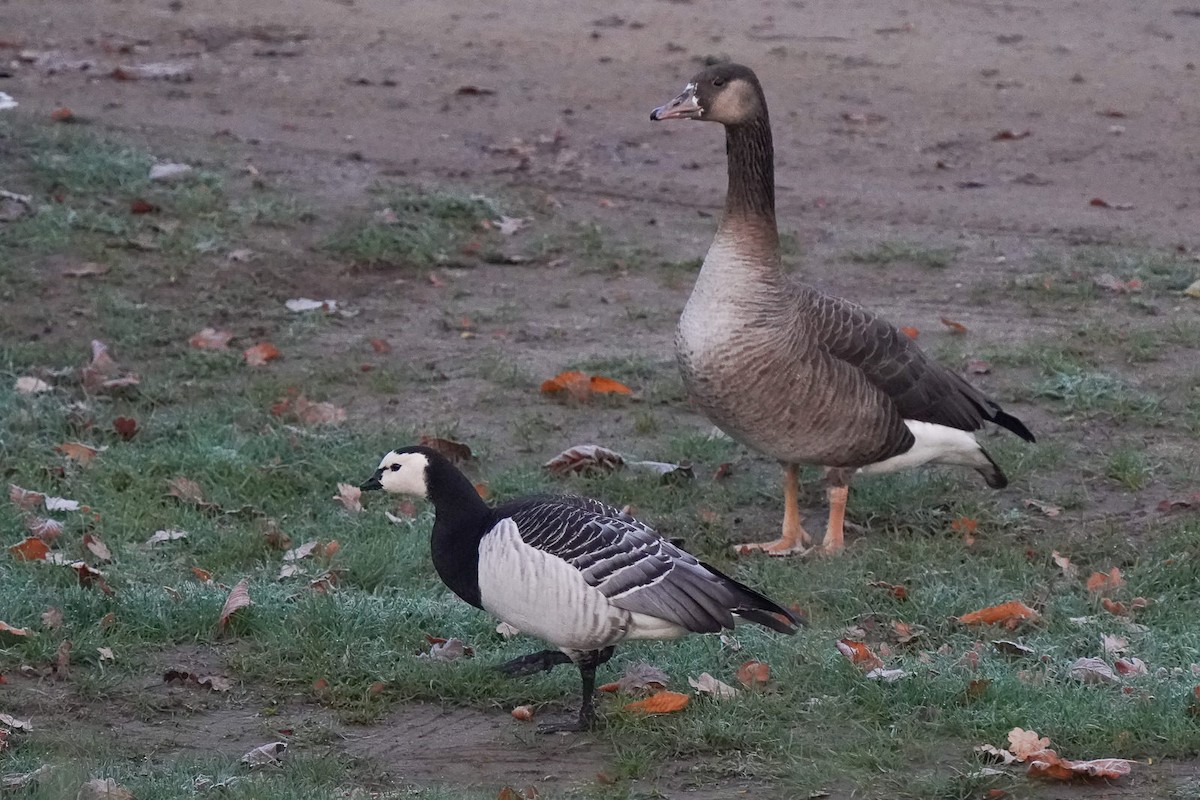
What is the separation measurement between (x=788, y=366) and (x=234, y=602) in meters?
2.22

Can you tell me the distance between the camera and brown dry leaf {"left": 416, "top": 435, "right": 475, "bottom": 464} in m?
6.94

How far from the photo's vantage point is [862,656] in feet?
16.4

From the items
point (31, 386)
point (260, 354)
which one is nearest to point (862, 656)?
point (260, 354)

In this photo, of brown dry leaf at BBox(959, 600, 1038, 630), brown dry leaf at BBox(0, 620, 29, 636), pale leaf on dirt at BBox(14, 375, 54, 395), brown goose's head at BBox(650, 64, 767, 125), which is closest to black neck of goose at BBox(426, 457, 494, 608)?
brown dry leaf at BBox(0, 620, 29, 636)

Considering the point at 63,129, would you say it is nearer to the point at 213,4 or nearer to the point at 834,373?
the point at 213,4

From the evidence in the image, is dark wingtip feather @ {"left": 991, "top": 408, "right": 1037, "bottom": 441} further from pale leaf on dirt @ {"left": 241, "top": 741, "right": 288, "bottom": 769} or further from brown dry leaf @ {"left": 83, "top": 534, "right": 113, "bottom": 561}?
brown dry leaf @ {"left": 83, "top": 534, "right": 113, "bottom": 561}

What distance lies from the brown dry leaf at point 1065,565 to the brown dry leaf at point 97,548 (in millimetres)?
3551

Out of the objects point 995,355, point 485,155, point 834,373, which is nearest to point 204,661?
point 834,373

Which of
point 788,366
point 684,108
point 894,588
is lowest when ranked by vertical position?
point 894,588

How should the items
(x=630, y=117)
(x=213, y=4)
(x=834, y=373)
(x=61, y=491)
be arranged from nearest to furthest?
(x=834, y=373) < (x=61, y=491) < (x=630, y=117) < (x=213, y=4)

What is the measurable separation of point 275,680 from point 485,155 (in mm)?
6671

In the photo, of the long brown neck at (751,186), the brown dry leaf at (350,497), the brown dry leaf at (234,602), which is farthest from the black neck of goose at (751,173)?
the brown dry leaf at (234,602)

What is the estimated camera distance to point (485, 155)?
11109 mm

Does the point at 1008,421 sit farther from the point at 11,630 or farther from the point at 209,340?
the point at 209,340
